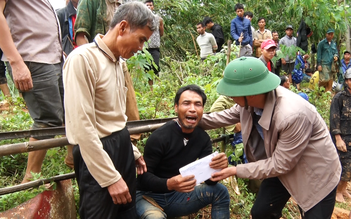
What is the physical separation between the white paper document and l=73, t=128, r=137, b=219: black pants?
20.8 inches

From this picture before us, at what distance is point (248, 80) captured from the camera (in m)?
2.48

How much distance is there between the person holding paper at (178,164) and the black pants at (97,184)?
56 cm

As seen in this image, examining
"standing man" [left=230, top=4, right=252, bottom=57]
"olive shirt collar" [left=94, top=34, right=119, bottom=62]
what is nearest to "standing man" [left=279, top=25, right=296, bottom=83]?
"standing man" [left=230, top=4, right=252, bottom=57]

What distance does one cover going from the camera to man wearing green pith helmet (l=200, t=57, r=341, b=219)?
2490 mm

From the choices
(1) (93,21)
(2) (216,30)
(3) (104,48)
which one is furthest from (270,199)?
(2) (216,30)

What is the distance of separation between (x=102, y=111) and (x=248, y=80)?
1.10 metres

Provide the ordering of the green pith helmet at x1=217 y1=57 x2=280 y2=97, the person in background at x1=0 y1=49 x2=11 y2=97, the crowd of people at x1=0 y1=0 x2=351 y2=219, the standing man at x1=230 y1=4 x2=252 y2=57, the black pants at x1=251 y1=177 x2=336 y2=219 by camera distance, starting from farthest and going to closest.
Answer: the standing man at x1=230 y1=4 x2=252 y2=57, the person in background at x1=0 y1=49 x2=11 y2=97, the black pants at x1=251 y1=177 x2=336 y2=219, the green pith helmet at x1=217 y1=57 x2=280 y2=97, the crowd of people at x1=0 y1=0 x2=351 y2=219

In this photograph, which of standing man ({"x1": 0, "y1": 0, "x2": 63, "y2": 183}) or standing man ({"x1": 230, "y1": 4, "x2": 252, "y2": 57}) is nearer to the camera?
standing man ({"x1": 0, "y1": 0, "x2": 63, "y2": 183})

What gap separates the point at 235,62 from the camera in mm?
2580

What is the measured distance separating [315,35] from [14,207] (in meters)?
11.9

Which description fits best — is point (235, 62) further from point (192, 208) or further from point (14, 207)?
point (14, 207)

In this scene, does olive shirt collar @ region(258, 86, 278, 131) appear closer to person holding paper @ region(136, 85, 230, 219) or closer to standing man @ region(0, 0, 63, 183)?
person holding paper @ region(136, 85, 230, 219)

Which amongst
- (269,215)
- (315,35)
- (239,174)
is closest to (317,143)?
(239,174)

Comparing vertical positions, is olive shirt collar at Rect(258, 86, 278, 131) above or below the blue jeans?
above
